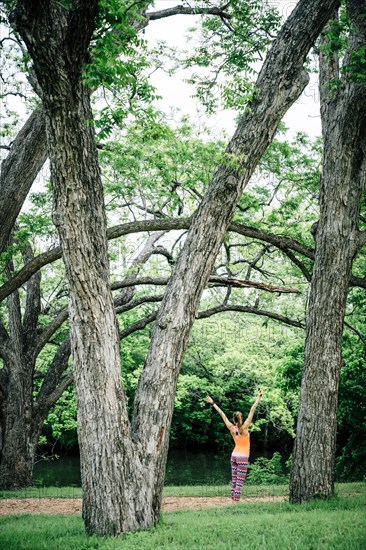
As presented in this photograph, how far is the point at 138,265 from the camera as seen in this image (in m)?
13.7

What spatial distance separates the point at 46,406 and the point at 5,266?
172 inches

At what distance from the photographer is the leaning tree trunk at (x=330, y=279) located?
7.40 meters

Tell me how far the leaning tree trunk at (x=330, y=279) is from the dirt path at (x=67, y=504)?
8.01ft

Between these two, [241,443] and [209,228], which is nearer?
[209,228]

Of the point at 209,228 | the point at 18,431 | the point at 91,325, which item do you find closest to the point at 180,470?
the point at 18,431

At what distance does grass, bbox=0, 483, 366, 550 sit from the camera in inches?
184

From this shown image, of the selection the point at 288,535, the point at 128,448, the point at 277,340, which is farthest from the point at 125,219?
the point at 277,340

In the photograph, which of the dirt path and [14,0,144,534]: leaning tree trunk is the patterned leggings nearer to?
the dirt path

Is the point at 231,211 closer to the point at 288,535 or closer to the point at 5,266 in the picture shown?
the point at 288,535

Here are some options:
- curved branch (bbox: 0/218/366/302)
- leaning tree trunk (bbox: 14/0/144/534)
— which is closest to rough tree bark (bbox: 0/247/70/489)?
curved branch (bbox: 0/218/366/302)

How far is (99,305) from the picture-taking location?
559 cm

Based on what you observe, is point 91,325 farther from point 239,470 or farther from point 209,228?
point 239,470

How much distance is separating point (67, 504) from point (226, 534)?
6052 mm

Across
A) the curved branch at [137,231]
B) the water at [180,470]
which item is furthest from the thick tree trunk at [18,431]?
the curved branch at [137,231]
